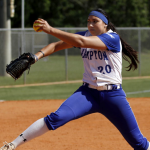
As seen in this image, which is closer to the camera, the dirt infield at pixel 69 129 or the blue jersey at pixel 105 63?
the blue jersey at pixel 105 63

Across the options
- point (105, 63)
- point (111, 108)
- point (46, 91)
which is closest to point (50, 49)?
point (105, 63)

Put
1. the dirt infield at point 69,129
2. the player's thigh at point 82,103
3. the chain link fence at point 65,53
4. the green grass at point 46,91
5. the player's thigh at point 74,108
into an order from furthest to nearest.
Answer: the chain link fence at point 65,53
the green grass at point 46,91
the dirt infield at point 69,129
the player's thigh at point 82,103
the player's thigh at point 74,108

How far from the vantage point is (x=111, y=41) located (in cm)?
373

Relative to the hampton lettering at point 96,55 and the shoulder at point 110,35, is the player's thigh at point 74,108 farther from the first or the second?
the shoulder at point 110,35

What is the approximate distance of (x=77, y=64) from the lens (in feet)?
65.3

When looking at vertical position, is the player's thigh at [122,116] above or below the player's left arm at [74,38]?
below

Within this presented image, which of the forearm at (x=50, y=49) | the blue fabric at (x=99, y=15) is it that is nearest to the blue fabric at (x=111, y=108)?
the forearm at (x=50, y=49)

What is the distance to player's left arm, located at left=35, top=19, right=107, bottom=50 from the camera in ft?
10.8

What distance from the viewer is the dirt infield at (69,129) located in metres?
5.18

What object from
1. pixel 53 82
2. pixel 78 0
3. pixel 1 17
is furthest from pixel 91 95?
pixel 78 0

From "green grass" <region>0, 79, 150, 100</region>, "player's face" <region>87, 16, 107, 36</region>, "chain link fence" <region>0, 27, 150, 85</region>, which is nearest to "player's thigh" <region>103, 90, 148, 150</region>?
"player's face" <region>87, 16, 107, 36</region>

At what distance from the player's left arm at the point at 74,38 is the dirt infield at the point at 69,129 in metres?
2.00

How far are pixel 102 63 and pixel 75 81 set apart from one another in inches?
417

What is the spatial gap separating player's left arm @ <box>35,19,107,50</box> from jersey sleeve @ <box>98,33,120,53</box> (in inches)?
2.0
